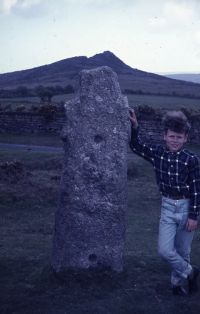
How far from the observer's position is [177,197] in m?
6.07

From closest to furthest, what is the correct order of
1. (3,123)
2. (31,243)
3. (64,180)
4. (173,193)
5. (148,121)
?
(173,193) → (64,180) → (31,243) → (148,121) → (3,123)

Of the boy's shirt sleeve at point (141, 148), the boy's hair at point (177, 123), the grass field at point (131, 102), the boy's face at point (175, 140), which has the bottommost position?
the grass field at point (131, 102)

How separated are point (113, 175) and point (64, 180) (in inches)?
25.9

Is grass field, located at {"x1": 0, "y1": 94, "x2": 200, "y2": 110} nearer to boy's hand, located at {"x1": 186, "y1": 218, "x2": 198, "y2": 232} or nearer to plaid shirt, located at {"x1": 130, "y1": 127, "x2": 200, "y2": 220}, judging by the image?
plaid shirt, located at {"x1": 130, "y1": 127, "x2": 200, "y2": 220}

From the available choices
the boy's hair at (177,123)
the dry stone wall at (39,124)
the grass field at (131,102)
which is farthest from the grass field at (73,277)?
the grass field at (131,102)

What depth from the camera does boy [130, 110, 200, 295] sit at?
6.03 m

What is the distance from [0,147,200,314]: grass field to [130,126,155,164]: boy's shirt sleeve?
5.46 ft

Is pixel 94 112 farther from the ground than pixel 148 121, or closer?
farther from the ground

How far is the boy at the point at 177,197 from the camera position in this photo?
19.8 feet

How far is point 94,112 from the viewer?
6688 millimetres

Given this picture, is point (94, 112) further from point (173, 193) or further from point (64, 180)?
point (173, 193)

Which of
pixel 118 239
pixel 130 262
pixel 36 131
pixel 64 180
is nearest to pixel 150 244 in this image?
pixel 130 262

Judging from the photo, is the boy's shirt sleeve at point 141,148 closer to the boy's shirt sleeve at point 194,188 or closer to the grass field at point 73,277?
the boy's shirt sleeve at point 194,188

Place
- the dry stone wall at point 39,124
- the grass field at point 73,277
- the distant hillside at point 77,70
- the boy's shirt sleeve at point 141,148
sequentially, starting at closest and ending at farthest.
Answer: the grass field at point 73,277
the boy's shirt sleeve at point 141,148
the dry stone wall at point 39,124
the distant hillside at point 77,70
